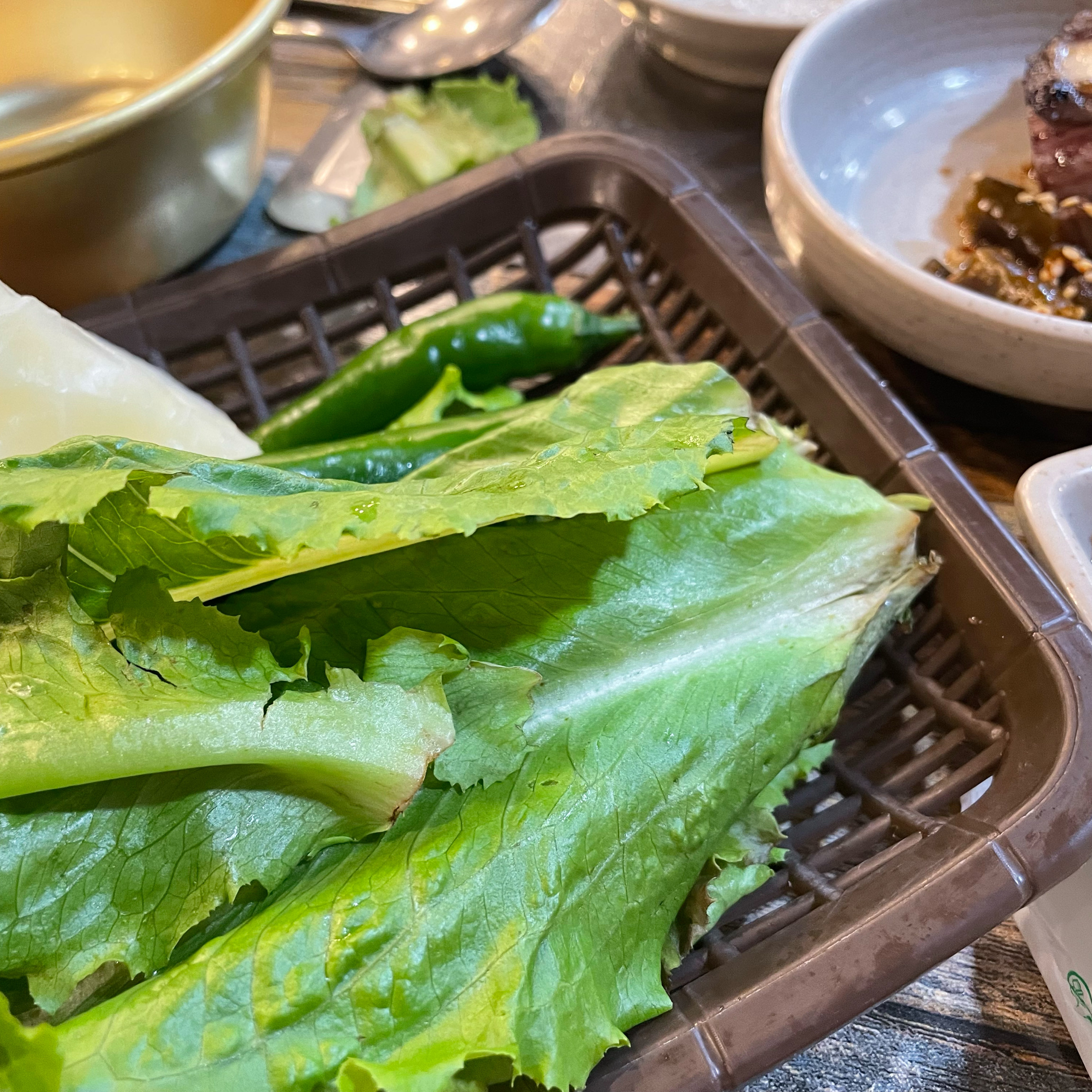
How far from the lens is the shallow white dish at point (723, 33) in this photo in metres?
1.64

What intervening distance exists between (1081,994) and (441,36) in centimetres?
212

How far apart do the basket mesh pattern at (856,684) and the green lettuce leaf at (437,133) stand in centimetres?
25

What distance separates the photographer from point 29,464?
2.17 ft

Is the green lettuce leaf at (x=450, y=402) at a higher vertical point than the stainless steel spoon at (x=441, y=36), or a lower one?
lower

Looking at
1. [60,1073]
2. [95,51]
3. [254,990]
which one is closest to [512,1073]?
[254,990]

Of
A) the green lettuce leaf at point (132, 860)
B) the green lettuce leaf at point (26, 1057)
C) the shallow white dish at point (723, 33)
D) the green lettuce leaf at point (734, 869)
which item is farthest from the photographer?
the shallow white dish at point (723, 33)

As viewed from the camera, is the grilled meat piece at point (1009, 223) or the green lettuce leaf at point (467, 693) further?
the grilled meat piece at point (1009, 223)

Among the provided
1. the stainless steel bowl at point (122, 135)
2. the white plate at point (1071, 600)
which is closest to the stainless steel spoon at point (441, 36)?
the stainless steel bowl at point (122, 135)

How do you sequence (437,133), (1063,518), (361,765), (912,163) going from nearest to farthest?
(361,765)
(1063,518)
(912,163)
(437,133)

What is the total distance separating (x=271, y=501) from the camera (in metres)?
0.63

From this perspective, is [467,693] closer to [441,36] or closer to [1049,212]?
[1049,212]

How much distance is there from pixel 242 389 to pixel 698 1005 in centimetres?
109

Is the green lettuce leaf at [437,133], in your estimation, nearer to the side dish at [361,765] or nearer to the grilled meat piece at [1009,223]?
the grilled meat piece at [1009,223]

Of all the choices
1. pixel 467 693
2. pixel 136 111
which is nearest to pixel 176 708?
pixel 467 693
